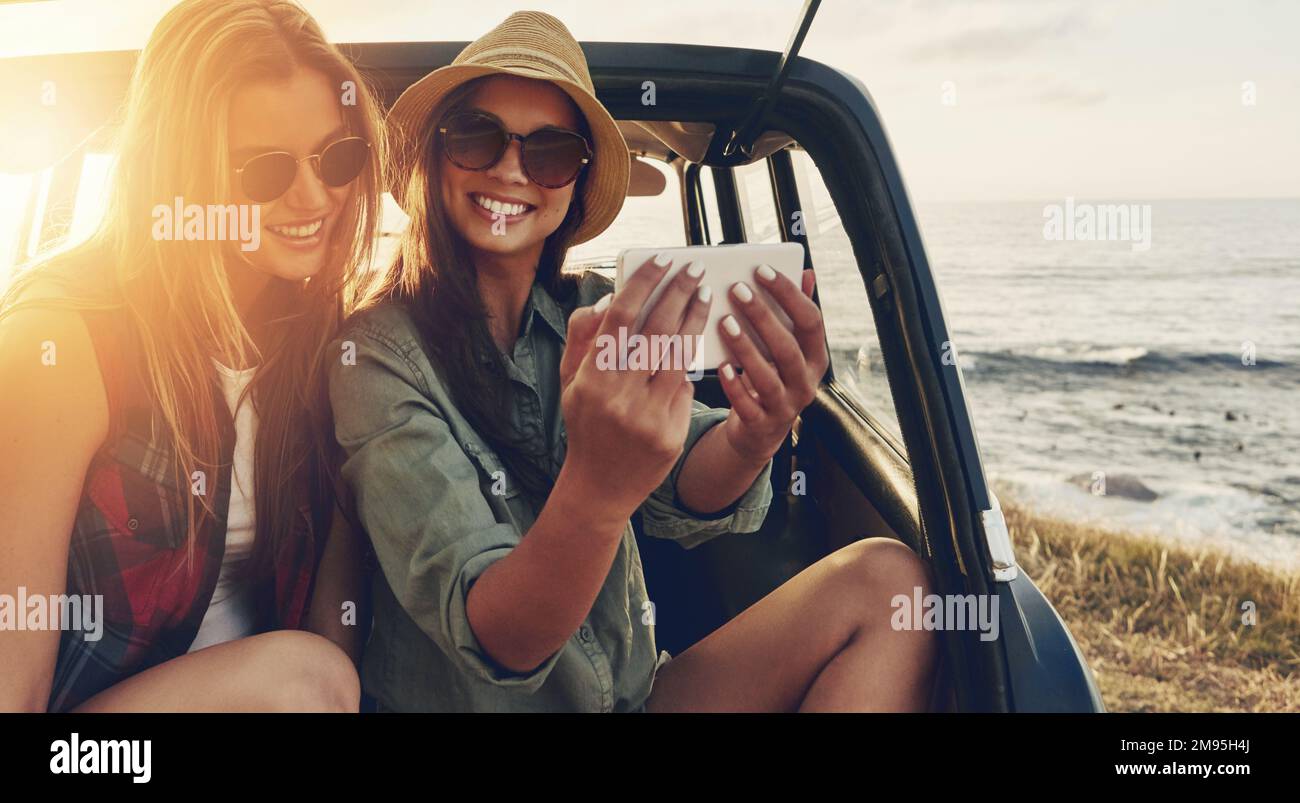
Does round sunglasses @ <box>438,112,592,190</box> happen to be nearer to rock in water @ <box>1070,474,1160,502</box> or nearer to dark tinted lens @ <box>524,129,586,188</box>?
dark tinted lens @ <box>524,129,586,188</box>

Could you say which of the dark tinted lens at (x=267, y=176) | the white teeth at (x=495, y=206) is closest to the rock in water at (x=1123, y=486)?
the white teeth at (x=495, y=206)

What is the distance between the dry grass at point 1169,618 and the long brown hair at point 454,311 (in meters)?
4.55

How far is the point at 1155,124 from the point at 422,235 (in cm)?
4141

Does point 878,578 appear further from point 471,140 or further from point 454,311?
point 471,140

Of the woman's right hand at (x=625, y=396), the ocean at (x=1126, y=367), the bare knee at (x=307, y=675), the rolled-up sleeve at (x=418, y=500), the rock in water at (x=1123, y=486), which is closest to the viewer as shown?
the woman's right hand at (x=625, y=396)

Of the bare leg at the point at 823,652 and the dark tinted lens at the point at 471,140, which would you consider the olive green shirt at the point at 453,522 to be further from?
the dark tinted lens at the point at 471,140

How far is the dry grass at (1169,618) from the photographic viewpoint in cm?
532

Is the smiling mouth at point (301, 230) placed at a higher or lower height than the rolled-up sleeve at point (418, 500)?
higher

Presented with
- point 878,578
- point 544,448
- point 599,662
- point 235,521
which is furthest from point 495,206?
point 878,578

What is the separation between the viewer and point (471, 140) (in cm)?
150

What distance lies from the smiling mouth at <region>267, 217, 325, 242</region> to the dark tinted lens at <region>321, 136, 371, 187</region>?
7cm

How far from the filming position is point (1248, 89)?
384 cm

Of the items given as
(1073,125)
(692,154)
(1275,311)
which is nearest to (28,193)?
(692,154)
